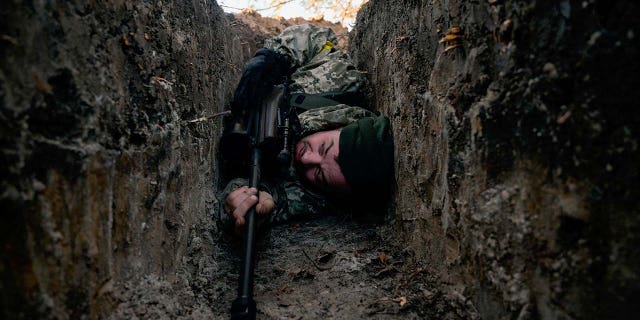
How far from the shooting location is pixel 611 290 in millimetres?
737

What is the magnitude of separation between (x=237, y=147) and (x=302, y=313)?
1128mm

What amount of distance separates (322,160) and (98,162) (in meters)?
1.41

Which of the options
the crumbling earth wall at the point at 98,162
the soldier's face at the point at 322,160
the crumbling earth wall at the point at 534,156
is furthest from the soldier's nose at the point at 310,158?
the crumbling earth wall at the point at 534,156

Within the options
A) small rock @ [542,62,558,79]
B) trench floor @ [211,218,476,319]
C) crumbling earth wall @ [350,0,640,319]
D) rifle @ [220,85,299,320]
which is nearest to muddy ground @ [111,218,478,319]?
trench floor @ [211,218,476,319]

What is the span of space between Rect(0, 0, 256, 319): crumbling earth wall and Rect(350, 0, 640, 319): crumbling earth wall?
3.25ft

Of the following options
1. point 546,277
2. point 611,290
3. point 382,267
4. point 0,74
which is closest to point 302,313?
point 382,267

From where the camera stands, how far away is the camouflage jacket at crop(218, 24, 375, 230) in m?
2.32

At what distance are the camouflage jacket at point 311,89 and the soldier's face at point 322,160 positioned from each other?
0.31 feet

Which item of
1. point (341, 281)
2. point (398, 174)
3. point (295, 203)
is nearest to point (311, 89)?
point (295, 203)

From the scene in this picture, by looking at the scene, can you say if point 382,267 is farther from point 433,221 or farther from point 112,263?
point 112,263

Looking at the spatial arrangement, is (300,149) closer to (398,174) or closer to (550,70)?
(398,174)

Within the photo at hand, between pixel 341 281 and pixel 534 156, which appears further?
pixel 341 281

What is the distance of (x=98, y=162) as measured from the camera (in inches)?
38.3

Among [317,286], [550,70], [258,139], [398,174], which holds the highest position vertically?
[550,70]
